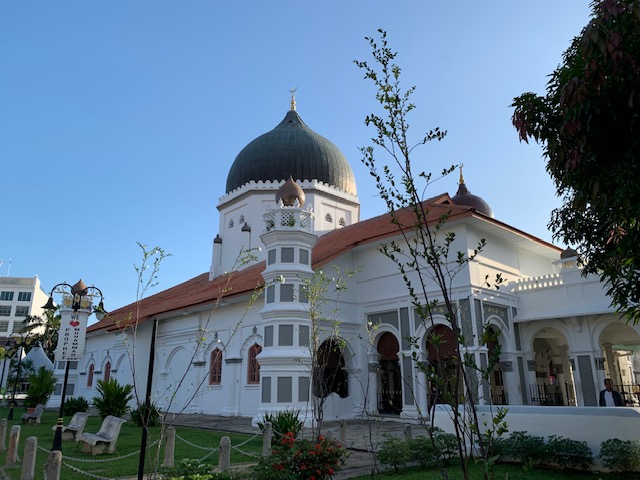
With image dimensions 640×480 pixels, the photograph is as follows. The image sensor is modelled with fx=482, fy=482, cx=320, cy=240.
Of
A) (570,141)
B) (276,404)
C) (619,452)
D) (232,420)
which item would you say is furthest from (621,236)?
(232,420)

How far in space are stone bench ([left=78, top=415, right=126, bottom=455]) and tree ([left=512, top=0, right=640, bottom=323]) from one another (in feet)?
32.4

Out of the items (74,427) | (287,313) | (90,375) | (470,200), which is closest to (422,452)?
(287,313)

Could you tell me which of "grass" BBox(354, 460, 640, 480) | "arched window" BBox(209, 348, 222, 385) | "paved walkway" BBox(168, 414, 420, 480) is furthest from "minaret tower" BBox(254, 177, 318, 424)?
"arched window" BBox(209, 348, 222, 385)

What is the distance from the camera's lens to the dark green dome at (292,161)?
973 inches

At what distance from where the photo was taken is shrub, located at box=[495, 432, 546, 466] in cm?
781

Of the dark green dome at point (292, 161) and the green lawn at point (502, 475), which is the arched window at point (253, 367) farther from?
the green lawn at point (502, 475)

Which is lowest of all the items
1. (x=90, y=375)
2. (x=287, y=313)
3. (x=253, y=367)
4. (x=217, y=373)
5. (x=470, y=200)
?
(x=217, y=373)

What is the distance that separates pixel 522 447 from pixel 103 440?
8.20 metres

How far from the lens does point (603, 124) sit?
7.04 m

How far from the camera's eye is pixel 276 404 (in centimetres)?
1368

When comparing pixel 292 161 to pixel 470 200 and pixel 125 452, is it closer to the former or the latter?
pixel 470 200

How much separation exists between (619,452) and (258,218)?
766 inches

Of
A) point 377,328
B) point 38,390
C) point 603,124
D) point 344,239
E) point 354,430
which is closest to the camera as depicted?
point 603,124

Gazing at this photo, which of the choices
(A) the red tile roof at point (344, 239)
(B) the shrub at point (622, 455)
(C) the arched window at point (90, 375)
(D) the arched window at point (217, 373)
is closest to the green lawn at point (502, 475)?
(B) the shrub at point (622, 455)
